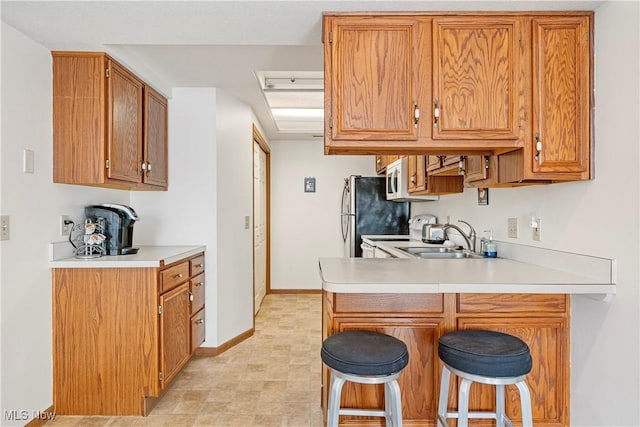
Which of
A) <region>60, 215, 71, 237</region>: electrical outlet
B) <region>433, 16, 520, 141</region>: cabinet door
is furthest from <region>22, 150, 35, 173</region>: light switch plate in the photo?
<region>433, 16, 520, 141</region>: cabinet door

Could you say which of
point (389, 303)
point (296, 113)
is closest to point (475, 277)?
point (389, 303)

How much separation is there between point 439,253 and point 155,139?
7.51 feet

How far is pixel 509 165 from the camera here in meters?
1.96

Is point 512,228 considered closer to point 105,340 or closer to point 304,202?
point 105,340

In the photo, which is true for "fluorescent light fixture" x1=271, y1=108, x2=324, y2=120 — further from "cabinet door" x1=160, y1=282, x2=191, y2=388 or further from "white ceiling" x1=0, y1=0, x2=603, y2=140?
"cabinet door" x1=160, y1=282, x2=191, y2=388

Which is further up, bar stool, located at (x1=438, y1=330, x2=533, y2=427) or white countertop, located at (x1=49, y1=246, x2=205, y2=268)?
white countertop, located at (x1=49, y1=246, x2=205, y2=268)

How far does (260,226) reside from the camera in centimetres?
493

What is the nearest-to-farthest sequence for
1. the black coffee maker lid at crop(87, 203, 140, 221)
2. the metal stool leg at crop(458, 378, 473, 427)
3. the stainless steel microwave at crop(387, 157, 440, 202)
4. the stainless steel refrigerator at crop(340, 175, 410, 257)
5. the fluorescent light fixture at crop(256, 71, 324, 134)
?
the metal stool leg at crop(458, 378, 473, 427) → the black coffee maker lid at crop(87, 203, 140, 221) → the fluorescent light fixture at crop(256, 71, 324, 134) → the stainless steel microwave at crop(387, 157, 440, 202) → the stainless steel refrigerator at crop(340, 175, 410, 257)

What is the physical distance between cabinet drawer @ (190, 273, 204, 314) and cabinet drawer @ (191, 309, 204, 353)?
0.06 meters

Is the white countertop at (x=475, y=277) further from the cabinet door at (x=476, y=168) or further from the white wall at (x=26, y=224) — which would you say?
the white wall at (x=26, y=224)

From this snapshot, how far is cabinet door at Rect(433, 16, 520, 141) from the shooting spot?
5.83ft

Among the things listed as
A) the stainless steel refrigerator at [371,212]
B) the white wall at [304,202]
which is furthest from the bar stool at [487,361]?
the white wall at [304,202]

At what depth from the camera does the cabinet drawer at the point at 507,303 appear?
1.79 m

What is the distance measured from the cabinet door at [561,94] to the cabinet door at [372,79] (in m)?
0.56
